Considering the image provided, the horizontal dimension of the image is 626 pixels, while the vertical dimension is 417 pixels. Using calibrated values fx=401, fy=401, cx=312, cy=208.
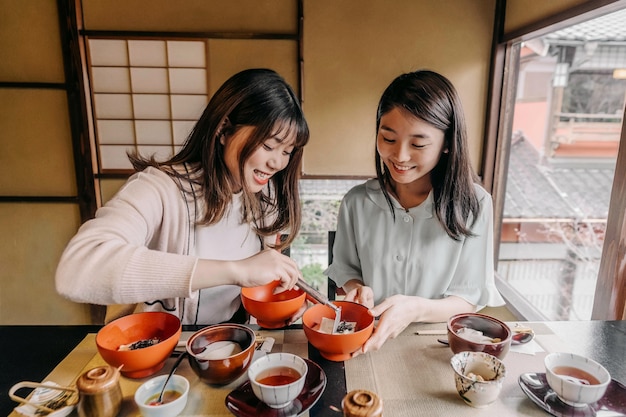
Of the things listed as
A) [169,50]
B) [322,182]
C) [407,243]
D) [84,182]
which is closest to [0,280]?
[84,182]

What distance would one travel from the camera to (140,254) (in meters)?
1.08

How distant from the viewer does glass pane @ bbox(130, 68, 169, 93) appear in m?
3.11

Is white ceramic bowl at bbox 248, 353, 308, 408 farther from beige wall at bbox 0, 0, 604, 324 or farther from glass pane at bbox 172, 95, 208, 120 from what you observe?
glass pane at bbox 172, 95, 208, 120

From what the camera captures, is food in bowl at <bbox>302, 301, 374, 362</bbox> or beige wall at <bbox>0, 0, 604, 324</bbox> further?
beige wall at <bbox>0, 0, 604, 324</bbox>

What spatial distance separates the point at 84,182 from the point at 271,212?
219 centimetres

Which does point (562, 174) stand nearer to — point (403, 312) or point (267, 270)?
point (403, 312)

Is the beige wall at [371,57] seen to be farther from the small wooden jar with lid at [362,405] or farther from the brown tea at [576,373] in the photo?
the small wooden jar with lid at [362,405]

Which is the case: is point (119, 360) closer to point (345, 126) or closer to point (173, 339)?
point (173, 339)

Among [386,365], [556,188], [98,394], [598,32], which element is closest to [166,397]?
[98,394]

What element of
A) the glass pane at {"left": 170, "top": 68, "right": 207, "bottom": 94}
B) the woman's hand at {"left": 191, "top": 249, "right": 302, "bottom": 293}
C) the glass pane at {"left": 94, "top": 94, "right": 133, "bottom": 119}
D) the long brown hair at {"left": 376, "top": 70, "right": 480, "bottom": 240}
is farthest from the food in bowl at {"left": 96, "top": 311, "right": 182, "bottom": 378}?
the glass pane at {"left": 94, "top": 94, "right": 133, "bottom": 119}

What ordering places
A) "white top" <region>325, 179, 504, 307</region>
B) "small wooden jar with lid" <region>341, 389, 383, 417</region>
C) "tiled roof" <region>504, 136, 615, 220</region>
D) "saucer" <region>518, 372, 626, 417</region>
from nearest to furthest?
"small wooden jar with lid" <region>341, 389, 383, 417</region>, "saucer" <region>518, 372, 626, 417</region>, "white top" <region>325, 179, 504, 307</region>, "tiled roof" <region>504, 136, 615, 220</region>

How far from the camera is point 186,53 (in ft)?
10.0

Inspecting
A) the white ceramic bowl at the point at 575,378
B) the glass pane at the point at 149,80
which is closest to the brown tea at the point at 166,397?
the white ceramic bowl at the point at 575,378

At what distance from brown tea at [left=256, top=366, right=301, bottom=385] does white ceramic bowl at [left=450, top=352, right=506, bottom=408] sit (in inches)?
15.7
